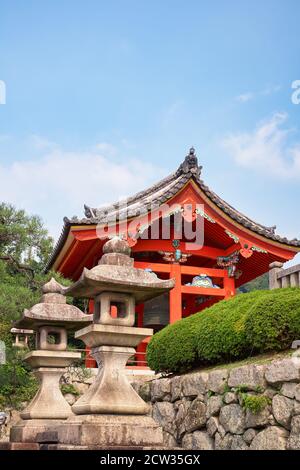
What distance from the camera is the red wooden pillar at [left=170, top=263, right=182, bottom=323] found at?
1438 centimetres

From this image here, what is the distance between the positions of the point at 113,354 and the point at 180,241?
9131 millimetres

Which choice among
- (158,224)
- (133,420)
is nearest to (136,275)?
(133,420)

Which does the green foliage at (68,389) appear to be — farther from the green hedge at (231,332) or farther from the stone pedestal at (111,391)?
the stone pedestal at (111,391)

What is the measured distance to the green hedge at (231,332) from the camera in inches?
279

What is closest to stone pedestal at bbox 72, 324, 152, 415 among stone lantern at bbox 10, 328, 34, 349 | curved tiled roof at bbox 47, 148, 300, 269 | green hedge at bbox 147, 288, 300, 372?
green hedge at bbox 147, 288, 300, 372

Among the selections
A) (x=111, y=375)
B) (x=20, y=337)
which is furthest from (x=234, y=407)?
(x=20, y=337)

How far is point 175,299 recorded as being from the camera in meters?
14.6

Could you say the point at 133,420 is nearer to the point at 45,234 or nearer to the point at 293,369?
the point at 293,369

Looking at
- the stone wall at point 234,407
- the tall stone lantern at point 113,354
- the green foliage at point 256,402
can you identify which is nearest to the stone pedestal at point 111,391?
the tall stone lantern at point 113,354

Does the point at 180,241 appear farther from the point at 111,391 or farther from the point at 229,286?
the point at 111,391

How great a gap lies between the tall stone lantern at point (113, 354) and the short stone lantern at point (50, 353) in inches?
71.1

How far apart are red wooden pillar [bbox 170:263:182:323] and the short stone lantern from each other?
19.4 ft

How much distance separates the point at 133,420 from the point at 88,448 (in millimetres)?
633

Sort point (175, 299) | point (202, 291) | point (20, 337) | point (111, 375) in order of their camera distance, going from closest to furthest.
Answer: point (111, 375) < point (20, 337) < point (175, 299) < point (202, 291)
